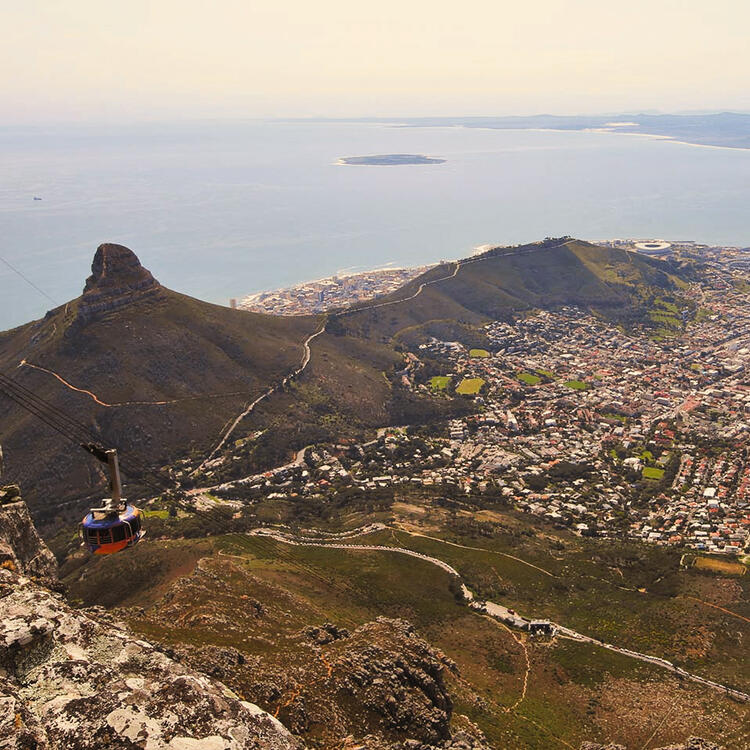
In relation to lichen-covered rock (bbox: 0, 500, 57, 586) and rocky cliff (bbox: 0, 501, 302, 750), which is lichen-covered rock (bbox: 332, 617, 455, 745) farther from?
lichen-covered rock (bbox: 0, 500, 57, 586)

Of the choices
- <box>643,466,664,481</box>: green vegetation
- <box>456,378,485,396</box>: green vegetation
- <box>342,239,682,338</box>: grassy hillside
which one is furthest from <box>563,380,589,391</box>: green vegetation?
<box>342,239,682,338</box>: grassy hillside

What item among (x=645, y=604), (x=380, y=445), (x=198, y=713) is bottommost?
(x=380, y=445)

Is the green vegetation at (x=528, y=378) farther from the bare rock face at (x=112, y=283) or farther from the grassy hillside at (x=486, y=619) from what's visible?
the bare rock face at (x=112, y=283)

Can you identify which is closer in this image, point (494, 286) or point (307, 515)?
point (307, 515)

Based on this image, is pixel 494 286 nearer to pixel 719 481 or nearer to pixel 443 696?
pixel 719 481

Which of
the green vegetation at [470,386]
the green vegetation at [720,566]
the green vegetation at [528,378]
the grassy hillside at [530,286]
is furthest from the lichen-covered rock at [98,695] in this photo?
the grassy hillside at [530,286]

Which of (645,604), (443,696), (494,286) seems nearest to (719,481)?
(645,604)

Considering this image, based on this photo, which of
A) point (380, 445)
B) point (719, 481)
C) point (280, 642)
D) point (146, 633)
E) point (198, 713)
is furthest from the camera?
point (380, 445)
